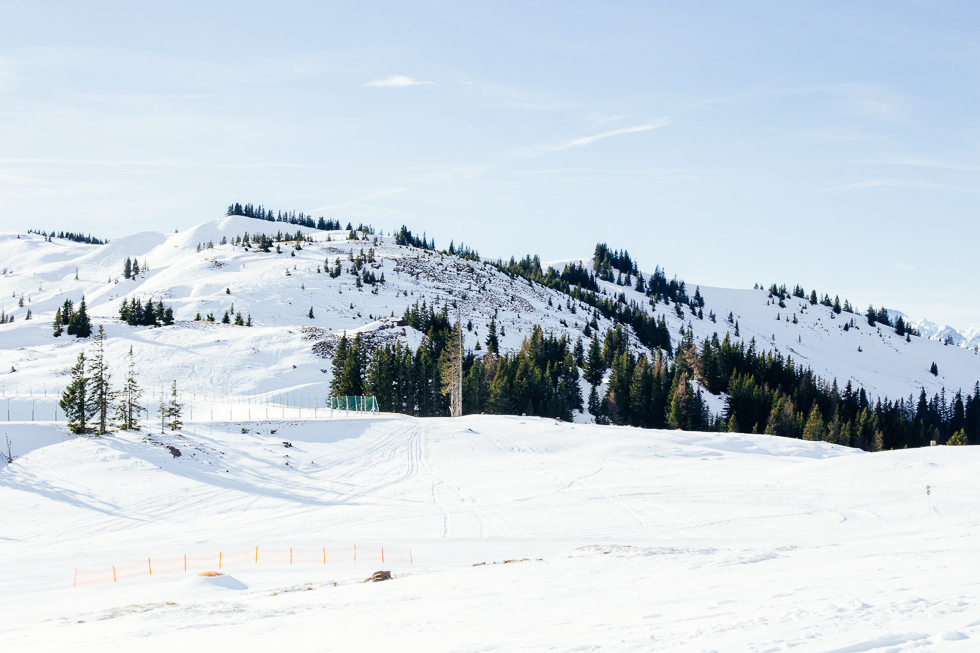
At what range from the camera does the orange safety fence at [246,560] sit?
20.2 m

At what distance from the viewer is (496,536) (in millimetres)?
24438

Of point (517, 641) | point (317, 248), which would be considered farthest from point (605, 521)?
point (317, 248)

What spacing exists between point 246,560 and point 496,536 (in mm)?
9311

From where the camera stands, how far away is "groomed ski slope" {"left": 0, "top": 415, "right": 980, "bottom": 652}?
33.6 feet

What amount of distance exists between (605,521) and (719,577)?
12.8 m

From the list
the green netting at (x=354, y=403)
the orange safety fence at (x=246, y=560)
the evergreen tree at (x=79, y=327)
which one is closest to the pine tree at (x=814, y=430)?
the green netting at (x=354, y=403)

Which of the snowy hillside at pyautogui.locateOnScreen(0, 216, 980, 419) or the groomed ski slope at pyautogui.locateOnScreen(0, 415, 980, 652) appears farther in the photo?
the snowy hillside at pyautogui.locateOnScreen(0, 216, 980, 419)

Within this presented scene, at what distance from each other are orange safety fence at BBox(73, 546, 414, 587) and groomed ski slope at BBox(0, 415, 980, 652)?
73 cm

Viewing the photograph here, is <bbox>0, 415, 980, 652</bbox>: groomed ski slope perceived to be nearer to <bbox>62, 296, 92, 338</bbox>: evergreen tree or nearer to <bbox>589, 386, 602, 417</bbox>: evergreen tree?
<bbox>589, 386, 602, 417</bbox>: evergreen tree

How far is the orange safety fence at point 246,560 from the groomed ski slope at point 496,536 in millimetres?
734

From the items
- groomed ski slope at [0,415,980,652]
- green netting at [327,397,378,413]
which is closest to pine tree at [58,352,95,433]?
groomed ski slope at [0,415,980,652]

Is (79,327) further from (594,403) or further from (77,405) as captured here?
(594,403)

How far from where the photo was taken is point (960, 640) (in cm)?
720

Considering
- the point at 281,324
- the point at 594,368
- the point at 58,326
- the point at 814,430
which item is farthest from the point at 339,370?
the point at 814,430
